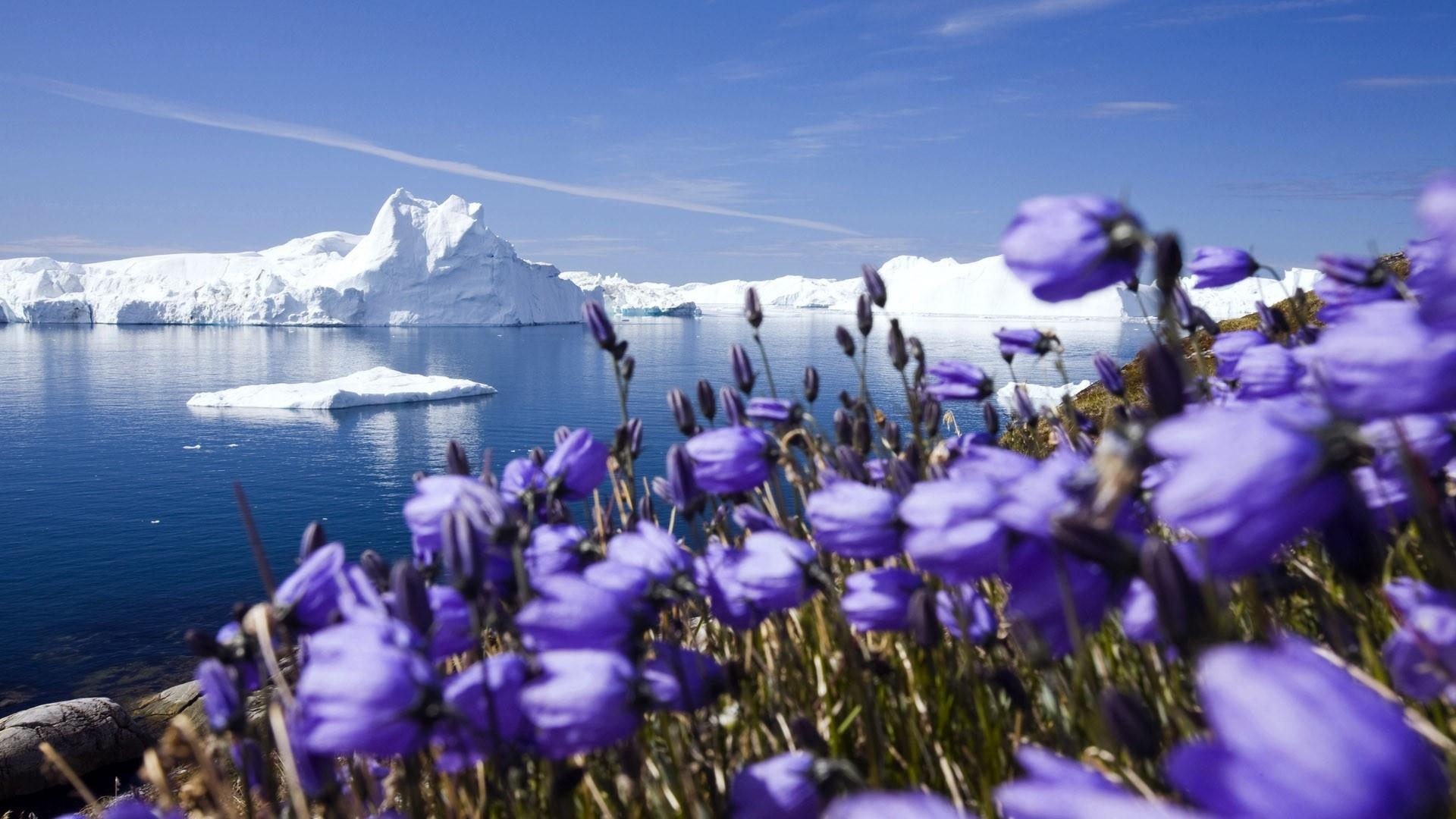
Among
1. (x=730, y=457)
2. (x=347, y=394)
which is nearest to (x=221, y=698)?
(x=730, y=457)

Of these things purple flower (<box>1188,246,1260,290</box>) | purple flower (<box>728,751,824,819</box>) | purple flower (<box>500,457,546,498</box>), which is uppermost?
purple flower (<box>1188,246,1260,290</box>)

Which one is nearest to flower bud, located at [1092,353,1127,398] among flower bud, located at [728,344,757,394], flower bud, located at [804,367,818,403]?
flower bud, located at [804,367,818,403]

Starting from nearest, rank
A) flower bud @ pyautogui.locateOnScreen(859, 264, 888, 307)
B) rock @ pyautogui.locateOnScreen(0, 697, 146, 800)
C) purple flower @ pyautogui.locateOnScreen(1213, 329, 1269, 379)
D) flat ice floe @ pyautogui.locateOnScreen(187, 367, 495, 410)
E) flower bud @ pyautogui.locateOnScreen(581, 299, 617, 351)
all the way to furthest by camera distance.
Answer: purple flower @ pyautogui.locateOnScreen(1213, 329, 1269, 379) → flower bud @ pyautogui.locateOnScreen(581, 299, 617, 351) → flower bud @ pyautogui.locateOnScreen(859, 264, 888, 307) → rock @ pyautogui.locateOnScreen(0, 697, 146, 800) → flat ice floe @ pyautogui.locateOnScreen(187, 367, 495, 410)

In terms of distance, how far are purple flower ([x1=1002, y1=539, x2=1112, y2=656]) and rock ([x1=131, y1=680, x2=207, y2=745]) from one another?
10642 millimetres

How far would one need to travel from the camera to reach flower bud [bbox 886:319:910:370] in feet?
9.07

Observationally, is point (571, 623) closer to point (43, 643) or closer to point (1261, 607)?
point (1261, 607)

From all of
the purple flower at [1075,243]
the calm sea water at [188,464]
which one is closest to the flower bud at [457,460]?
the purple flower at [1075,243]

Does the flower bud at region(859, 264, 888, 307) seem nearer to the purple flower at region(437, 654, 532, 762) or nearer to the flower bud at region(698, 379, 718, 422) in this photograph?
the flower bud at region(698, 379, 718, 422)

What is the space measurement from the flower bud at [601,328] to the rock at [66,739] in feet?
28.3

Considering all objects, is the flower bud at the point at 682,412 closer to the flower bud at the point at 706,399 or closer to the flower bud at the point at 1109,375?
the flower bud at the point at 706,399

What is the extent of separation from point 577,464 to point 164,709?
11440 mm

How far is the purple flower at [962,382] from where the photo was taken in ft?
8.25

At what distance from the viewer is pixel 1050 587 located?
1107mm

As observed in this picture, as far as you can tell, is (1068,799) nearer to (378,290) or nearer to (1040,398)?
(1040,398)
